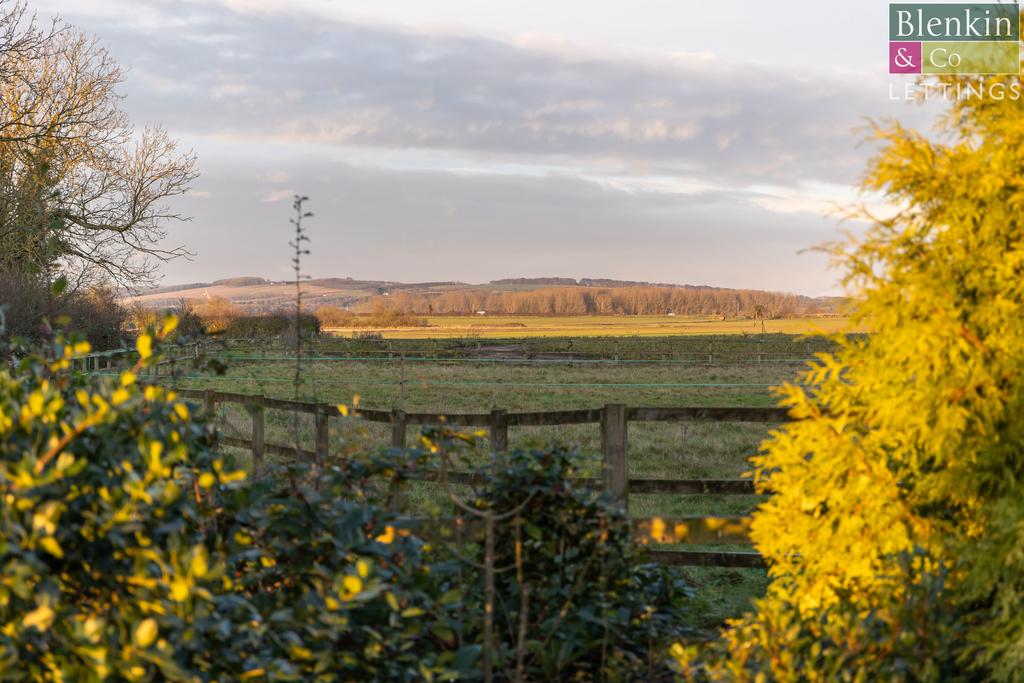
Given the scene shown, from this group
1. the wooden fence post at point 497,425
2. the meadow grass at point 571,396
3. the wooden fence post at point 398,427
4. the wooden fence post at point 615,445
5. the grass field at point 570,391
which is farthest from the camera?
the grass field at point 570,391

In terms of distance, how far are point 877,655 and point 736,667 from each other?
0.56 meters

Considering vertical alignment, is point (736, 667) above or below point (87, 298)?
below

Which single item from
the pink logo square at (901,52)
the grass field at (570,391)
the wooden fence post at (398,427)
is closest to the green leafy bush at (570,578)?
the grass field at (570,391)

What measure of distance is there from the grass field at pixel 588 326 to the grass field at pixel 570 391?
10.7 meters

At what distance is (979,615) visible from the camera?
12.3 feet

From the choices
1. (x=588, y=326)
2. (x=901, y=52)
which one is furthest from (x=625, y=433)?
(x=588, y=326)

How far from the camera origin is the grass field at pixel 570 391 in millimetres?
7684

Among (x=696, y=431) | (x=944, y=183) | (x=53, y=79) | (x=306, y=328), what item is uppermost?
(x=53, y=79)

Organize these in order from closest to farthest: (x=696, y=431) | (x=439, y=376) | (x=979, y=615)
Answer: (x=979, y=615) → (x=696, y=431) → (x=439, y=376)

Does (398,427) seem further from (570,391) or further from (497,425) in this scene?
(570,391)

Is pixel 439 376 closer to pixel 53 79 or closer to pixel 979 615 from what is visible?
pixel 53 79

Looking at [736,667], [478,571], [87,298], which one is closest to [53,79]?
[87,298]

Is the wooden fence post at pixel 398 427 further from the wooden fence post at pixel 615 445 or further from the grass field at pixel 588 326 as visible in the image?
the grass field at pixel 588 326

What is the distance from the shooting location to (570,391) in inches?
1089
